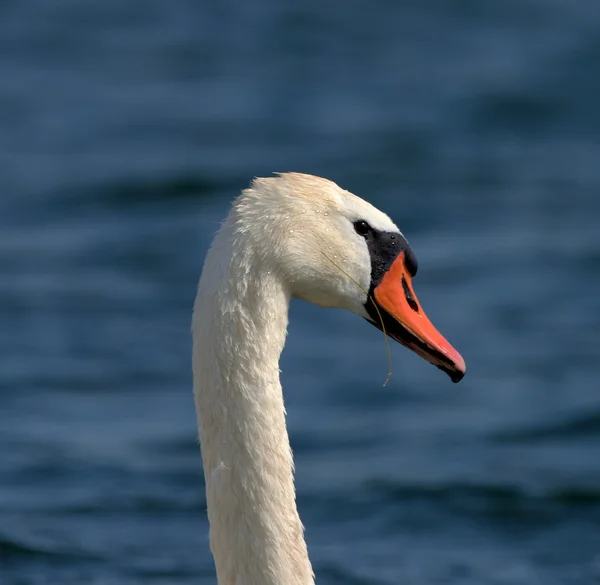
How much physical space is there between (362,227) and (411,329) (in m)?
0.47

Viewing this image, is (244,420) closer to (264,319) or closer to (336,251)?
(264,319)

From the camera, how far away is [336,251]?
17.0 feet

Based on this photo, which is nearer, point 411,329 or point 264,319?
point 264,319

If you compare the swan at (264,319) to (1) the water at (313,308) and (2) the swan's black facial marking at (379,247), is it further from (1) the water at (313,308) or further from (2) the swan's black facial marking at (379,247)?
(1) the water at (313,308)

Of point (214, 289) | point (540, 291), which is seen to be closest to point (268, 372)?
point (214, 289)

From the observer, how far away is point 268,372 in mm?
5172

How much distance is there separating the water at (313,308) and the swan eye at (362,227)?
3435mm

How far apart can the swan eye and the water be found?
3435mm

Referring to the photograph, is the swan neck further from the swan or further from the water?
the water

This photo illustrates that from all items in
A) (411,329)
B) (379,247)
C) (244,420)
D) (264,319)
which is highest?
(379,247)

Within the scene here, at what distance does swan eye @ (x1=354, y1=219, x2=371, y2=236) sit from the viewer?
5211 millimetres

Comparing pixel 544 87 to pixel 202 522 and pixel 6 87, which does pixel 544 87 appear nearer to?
pixel 6 87

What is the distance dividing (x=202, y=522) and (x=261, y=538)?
3.82m

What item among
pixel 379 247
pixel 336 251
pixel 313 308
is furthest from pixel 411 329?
pixel 313 308
